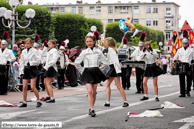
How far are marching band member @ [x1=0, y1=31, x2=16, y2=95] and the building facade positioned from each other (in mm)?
86173

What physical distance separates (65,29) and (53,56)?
45642 mm

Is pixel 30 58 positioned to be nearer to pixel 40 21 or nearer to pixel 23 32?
pixel 23 32

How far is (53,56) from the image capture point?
424 inches

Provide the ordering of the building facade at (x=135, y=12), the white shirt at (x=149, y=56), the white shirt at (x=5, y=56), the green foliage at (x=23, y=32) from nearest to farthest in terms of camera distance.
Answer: the white shirt at (x=149, y=56) → the white shirt at (x=5, y=56) → the green foliage at (x=23, y=32) → the building facade at (x=135, y=12)

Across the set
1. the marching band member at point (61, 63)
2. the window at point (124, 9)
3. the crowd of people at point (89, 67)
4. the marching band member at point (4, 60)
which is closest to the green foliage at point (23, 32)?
the marching band member at point (61, 63)

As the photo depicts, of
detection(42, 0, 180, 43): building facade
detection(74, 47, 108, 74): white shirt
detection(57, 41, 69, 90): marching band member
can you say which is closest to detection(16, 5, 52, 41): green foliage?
detection(57, 41, 69, 90): marching band member

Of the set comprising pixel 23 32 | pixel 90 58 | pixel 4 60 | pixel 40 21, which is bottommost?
pixel 4 60

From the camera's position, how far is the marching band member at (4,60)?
45.4 ft

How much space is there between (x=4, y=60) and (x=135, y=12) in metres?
89.7

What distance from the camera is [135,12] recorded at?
10156cm

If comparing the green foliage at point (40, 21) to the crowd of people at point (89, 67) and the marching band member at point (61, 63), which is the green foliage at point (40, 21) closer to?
the marching band member at point (61, 63)

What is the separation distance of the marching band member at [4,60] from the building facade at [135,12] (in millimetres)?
86173

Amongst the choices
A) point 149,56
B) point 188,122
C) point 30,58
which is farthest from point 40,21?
point 188,122

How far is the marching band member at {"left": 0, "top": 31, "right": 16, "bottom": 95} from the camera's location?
13.8 m
